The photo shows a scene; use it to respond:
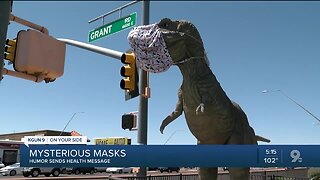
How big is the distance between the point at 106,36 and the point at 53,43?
8622mm

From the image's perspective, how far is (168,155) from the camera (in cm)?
496

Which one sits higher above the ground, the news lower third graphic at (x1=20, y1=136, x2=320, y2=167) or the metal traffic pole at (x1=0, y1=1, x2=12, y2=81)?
the metal traffic pole at (x1=0, y1=1, x2=12, y2=81)

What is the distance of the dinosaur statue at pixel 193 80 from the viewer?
5.42 m

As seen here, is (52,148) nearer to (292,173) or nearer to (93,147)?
(93,147)

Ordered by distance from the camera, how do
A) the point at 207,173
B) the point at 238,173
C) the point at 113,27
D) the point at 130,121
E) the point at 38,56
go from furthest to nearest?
the point at 113,27 → the point at 130,121 → the point at 207,173 → the point at 238,173 → the point at 38,56

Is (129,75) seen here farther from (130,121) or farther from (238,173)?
(238,173)

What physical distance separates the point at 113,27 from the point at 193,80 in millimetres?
6084

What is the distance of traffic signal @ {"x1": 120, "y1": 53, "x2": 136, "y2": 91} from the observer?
8664 mm

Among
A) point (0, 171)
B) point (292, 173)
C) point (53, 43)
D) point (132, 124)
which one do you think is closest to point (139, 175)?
point (132, 124)

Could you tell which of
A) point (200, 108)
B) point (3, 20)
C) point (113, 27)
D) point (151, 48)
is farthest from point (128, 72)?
point (3, 20)

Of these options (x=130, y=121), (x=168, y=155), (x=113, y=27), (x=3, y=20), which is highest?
(x=113, y=27)

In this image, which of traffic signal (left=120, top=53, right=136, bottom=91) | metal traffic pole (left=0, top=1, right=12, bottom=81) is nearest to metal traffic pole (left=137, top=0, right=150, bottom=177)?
traffic signal (left=120, top=53, right=136, bottom=91)

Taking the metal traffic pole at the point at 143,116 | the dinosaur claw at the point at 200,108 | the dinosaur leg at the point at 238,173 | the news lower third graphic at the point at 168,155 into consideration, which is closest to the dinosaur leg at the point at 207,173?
the dinosaur leg at the point at 238,173

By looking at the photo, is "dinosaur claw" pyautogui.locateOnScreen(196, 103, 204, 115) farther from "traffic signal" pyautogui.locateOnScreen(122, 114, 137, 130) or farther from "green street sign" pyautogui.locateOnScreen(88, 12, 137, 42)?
"green street sign" pyautogui.locateOnScreen(88, 12, 137, 42)
